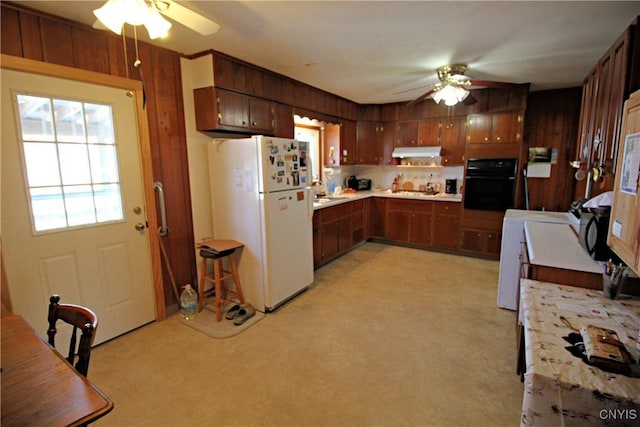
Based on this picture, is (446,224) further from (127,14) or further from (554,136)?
(127,14)

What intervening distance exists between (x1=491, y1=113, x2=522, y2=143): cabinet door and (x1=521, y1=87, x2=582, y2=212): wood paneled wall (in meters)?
0.39

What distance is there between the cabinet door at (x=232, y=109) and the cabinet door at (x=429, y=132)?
3.08 metres

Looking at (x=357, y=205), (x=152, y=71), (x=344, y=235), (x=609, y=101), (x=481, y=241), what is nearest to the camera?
(x=609, y=101)

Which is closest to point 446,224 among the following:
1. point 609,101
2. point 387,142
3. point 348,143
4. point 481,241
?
point 481,241

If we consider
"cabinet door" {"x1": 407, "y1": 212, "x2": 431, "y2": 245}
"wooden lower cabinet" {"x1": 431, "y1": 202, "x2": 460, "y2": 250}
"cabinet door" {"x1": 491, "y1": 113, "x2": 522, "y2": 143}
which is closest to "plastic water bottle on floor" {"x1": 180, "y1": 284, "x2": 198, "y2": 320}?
"cabinet door" {"x1": 407, "y1": 212, "x2": 431, "y2": 245}

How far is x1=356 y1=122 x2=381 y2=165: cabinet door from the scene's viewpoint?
17.9 ft

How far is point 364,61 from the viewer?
3070 mm

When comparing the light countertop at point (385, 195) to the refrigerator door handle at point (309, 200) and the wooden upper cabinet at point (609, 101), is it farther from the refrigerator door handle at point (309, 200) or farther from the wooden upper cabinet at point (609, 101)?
the wooden upper cabinet at point (609, 101)

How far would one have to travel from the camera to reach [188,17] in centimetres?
162

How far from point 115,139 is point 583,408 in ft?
10.4

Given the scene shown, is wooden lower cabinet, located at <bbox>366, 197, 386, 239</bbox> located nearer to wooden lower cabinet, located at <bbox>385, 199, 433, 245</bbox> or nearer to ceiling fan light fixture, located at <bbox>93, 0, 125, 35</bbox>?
wooden lower cabinet, located at <bbox>385, 199, 433, 245</bbox>

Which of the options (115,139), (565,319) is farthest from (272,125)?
(565,319)

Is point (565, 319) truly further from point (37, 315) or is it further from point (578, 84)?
point (578, 84)

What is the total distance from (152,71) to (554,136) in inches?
199
